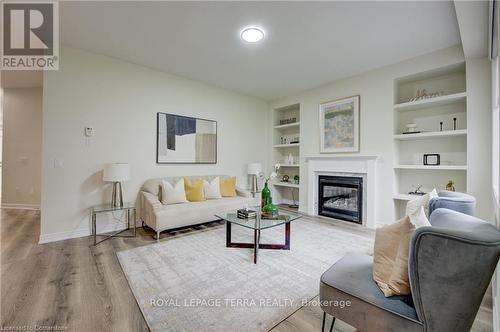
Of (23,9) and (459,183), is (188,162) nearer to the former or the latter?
(23,9)

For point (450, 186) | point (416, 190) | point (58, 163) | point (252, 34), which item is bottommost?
point (416, 190)

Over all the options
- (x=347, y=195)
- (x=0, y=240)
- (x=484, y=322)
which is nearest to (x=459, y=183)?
(x=347, y=195)

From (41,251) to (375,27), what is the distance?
15.8ft

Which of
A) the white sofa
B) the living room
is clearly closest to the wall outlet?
the living room

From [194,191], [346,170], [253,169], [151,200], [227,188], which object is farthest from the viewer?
[253,169]

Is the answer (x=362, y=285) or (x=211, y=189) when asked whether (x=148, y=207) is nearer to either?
(x=211, y=189)

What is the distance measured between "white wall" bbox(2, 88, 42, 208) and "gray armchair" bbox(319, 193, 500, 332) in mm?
6547

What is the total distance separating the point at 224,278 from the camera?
6.79 feet

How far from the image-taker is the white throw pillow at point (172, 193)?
11.5 ft

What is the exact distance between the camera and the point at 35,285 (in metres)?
1.92

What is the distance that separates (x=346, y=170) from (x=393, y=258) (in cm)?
306

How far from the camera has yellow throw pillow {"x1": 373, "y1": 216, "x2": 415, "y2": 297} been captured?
43.2 inches

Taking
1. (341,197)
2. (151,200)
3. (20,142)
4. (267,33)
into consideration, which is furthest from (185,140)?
(20,142)

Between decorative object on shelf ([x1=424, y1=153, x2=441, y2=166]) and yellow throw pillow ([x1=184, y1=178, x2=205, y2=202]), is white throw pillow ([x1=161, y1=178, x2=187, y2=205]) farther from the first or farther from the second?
decorative object on shelf ([x1=424, y1=153, x2=441, y2=166])
